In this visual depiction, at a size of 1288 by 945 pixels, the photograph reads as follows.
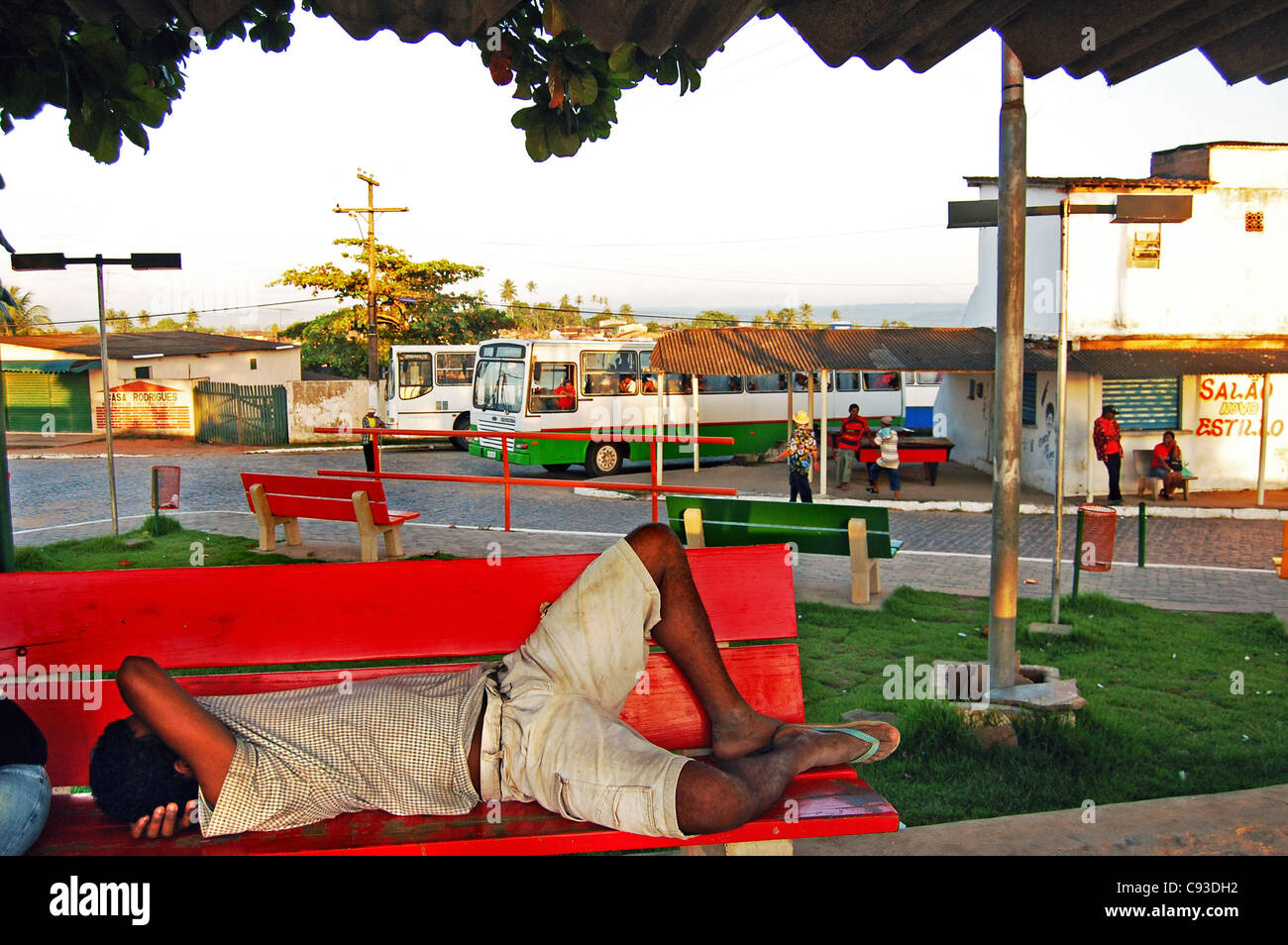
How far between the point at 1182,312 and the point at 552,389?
1227 cm

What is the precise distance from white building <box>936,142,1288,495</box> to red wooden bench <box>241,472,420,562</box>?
37.4 feet

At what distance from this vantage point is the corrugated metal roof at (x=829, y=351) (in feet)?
56.7

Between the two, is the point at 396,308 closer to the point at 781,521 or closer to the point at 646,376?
the point at 646,376

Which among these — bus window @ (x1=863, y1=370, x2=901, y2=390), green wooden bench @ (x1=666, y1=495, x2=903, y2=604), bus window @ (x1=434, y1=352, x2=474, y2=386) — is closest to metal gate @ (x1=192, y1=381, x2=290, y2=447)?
bus window @ (x1=434, y1=352, x2=474, y2=386)

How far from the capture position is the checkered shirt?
9.95 ft

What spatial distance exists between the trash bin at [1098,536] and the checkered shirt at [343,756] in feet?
20.9

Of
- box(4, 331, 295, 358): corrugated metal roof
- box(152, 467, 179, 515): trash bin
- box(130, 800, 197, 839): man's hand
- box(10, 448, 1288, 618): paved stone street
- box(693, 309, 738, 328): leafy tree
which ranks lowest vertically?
box(10, 448, 1288, 618): paved stone street

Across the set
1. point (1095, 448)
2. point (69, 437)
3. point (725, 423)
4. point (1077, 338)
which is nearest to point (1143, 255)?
point (1077, 338)

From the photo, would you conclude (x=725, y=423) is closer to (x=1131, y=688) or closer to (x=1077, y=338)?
(x=1077, y=338)

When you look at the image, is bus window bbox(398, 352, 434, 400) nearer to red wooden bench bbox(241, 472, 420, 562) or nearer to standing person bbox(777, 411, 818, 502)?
standing person bbox(777, 411, 818, 502)

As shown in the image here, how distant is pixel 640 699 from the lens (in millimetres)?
3582

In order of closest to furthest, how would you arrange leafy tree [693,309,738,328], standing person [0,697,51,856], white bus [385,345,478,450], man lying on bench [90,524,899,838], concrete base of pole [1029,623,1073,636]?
standing person [0,697,51,856] < man lying on bench [90,524,899,838] < concrete base of pole [1029,623,1073,636] < white bus [385,345,478,450] < leafy tree [693,309,738,328]

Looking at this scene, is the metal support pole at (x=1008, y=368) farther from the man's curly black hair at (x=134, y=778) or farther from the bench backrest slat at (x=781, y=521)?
the man's curly black hair at (x=134, y=778)

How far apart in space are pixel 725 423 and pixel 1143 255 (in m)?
9.35
